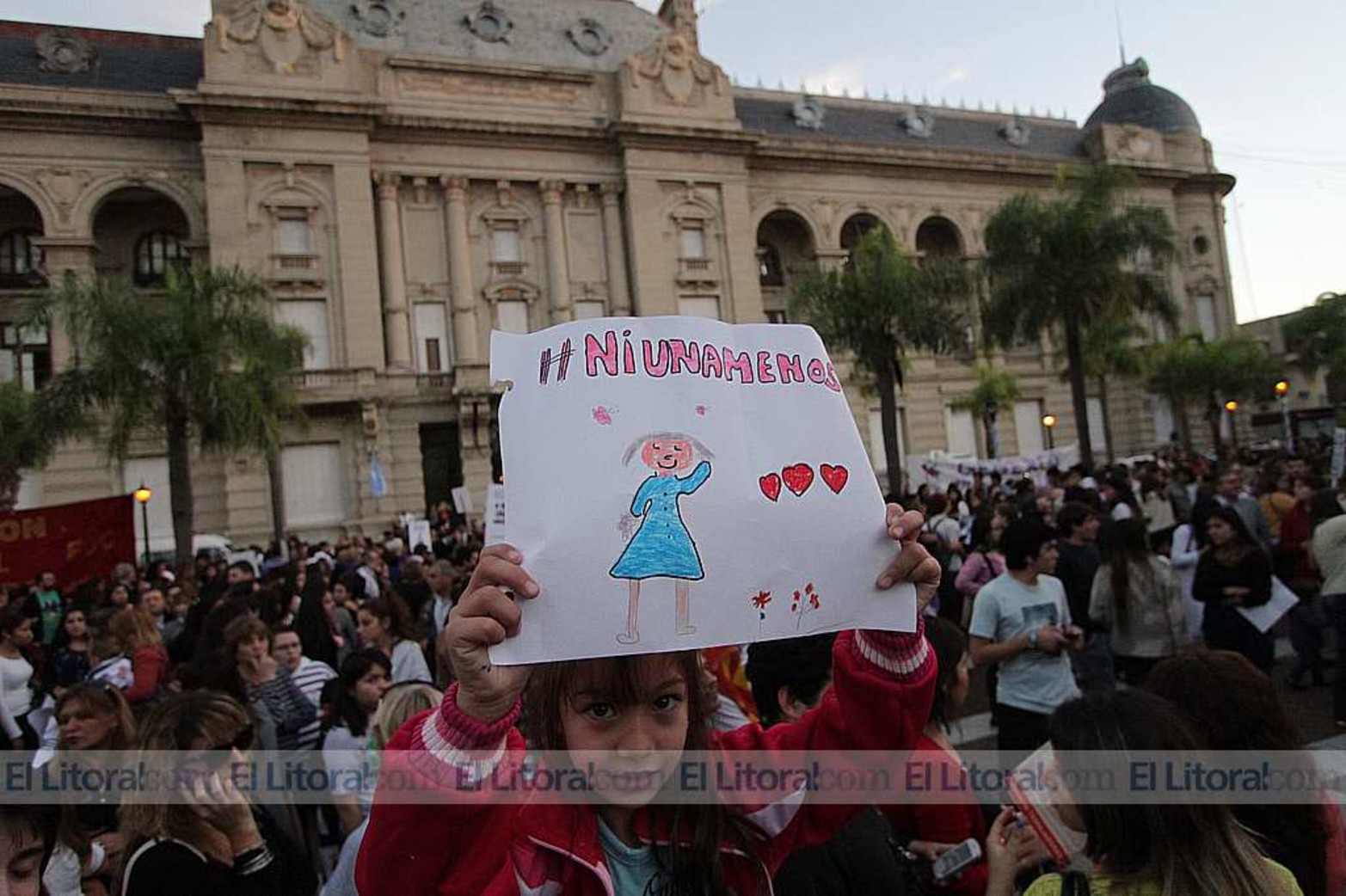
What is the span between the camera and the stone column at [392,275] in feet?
95.8

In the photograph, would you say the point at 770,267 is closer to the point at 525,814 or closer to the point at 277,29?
the point at 277,29

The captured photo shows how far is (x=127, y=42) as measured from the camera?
3025 cm

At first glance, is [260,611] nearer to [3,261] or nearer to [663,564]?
[663,564]

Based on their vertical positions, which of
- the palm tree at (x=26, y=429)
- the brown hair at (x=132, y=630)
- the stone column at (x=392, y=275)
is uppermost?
the stone column at (x=392, y=275)

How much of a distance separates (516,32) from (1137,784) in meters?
35.9

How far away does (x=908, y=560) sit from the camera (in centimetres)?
186

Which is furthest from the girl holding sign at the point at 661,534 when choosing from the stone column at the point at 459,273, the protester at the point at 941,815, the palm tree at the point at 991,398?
the palm tree at the point at 991,398

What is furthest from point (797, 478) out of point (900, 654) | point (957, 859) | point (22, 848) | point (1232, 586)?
point (1232, 586)

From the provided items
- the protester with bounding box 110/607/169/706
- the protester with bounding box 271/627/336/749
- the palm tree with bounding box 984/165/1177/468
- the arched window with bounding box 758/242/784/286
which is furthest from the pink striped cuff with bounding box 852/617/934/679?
the arched window with bounding box 758/242/784/286

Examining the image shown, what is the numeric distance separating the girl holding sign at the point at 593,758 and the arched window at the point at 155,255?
32508mm

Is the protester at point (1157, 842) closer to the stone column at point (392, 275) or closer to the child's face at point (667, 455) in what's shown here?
the child's face at point (667, 455)

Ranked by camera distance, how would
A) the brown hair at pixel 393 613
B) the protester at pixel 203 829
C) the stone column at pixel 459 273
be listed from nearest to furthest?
the protester at pixel 203 829
the brown hair at pixel 393 613
the stone column at pixel 459 273

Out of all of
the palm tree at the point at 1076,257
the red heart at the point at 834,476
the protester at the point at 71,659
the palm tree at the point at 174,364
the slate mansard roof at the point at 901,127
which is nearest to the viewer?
the red heart at the point at 834,476

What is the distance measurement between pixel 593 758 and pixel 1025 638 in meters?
3.89
